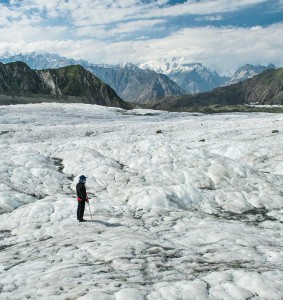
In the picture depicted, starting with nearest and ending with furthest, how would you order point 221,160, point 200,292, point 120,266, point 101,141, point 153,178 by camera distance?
point 200,292 → point 120,266 → point 153,178 → point 221,160 → point 101,141

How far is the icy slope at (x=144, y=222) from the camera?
422 inches

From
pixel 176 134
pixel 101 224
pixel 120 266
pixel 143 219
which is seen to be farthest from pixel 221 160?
pixel 176 134

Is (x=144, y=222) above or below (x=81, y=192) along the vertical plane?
below

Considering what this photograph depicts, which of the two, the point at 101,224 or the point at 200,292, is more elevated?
the point at 200,292

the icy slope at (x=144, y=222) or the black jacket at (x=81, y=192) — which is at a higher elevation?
the black jacket at (x=81, y=192)

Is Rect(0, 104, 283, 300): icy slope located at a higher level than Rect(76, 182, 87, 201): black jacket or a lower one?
lower

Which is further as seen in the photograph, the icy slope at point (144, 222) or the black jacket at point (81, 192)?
the black jacket at point (81, 192)

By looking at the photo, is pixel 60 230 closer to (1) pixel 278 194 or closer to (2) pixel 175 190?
(2) pixel 175 190

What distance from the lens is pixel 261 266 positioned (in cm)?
1243

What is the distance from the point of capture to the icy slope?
35.2ft

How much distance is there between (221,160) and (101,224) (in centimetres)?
1495

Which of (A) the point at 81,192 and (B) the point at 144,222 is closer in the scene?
(A) the point at 81,192

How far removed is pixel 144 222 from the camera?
19.6m

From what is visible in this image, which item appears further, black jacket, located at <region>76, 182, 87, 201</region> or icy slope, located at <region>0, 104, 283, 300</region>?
black jacket, located at <region>76, 182, 87, 201</region>
